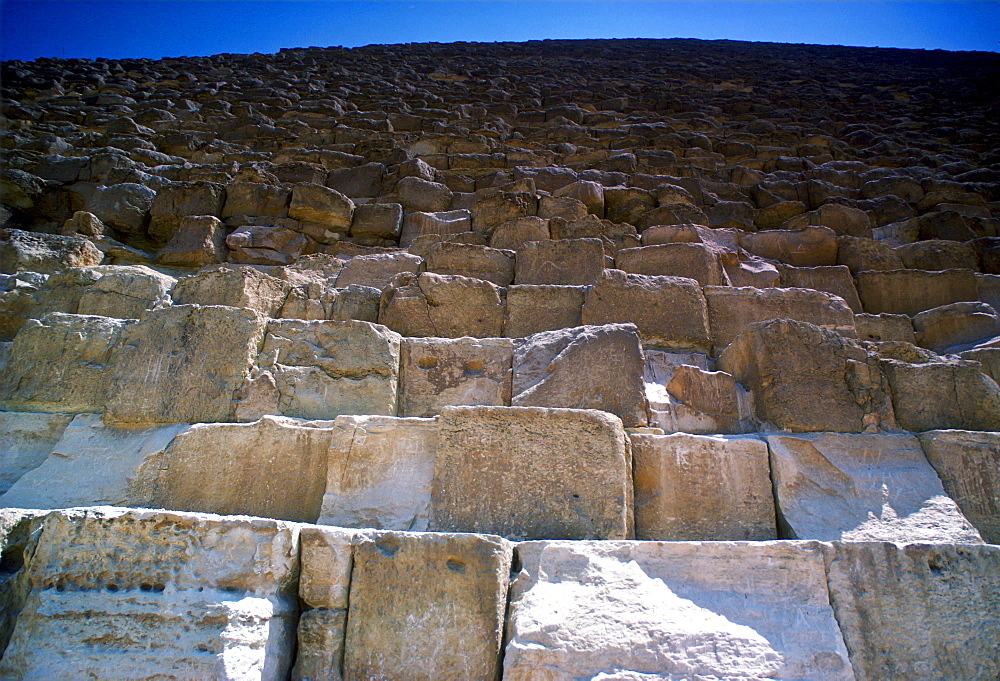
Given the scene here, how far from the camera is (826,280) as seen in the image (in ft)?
14.0

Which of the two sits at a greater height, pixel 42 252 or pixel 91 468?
pixel 42 252

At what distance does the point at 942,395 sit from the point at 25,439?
162 inches

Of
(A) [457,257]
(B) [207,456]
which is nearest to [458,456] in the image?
(B) [207,456]

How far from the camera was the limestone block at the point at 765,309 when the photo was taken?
3.46 metres

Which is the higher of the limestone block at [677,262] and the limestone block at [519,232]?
the limestone block at [519,232]

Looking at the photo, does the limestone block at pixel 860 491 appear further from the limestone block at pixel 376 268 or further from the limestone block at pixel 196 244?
the limestone block at pixel 196 244

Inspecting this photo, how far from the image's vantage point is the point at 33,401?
289cm

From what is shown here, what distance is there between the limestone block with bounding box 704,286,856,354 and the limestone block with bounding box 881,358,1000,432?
0.56 m

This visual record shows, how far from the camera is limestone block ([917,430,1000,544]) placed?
2.46 meters

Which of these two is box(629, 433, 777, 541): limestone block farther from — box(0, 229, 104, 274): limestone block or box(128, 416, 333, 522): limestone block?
box(0, 229, 104, 274): limestone block

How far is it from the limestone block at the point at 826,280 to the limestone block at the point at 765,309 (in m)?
0.68

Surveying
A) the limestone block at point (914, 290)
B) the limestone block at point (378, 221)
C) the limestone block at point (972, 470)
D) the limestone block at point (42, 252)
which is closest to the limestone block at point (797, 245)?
the limestone block at point (914, 290)

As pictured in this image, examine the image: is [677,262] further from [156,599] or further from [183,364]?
[156,599]

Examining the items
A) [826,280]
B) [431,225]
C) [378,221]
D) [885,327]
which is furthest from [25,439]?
[826,280]
